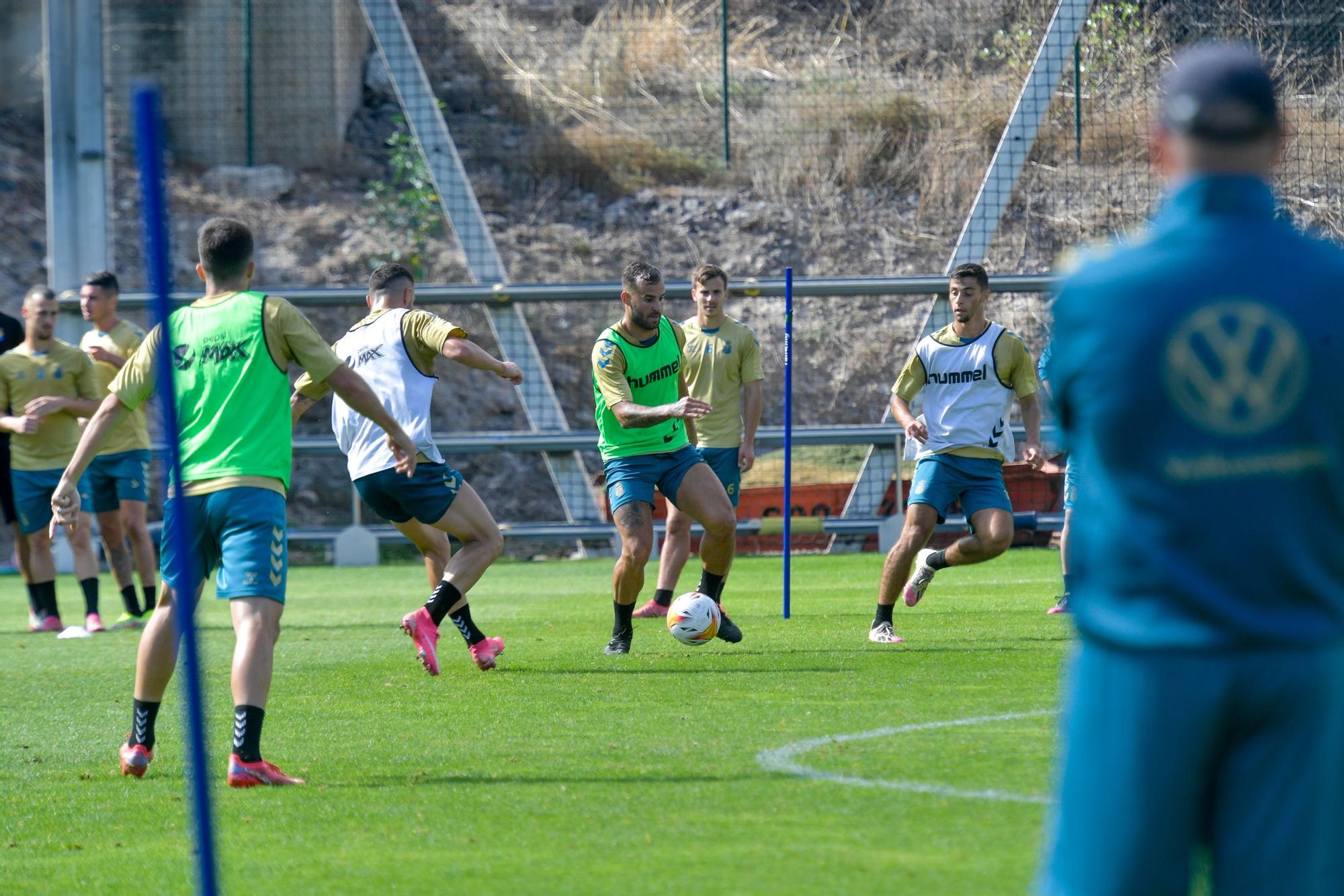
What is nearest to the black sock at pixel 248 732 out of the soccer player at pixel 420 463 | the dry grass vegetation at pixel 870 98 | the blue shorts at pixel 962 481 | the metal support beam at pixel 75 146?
the soccer player at pixel 420 463

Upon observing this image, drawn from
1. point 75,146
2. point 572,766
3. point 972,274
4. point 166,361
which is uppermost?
point 75,146

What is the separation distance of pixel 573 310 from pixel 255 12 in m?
6.22

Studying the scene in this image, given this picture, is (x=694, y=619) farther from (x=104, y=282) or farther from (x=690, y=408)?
(x=104, y=282)

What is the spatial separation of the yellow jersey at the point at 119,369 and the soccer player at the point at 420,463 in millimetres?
3720

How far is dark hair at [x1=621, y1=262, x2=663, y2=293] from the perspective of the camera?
9000 millimetres

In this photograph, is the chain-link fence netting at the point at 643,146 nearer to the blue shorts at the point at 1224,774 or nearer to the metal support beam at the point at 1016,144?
the metal support beam at the point at 1016,144

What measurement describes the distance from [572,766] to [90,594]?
7.11m

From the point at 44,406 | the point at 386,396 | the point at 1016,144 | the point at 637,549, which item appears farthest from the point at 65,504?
the point at 1016,144

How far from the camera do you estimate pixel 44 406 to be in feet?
37.7

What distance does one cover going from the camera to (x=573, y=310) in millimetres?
23609

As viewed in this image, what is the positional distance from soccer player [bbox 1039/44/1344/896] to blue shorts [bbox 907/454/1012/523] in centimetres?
691

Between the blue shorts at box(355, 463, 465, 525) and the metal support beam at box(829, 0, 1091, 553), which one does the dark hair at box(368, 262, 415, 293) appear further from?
the metal support beam at box(829, 0, 1091, 553)

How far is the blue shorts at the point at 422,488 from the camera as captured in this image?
27.8ft

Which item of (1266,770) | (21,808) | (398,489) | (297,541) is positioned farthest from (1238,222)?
(297,541)
